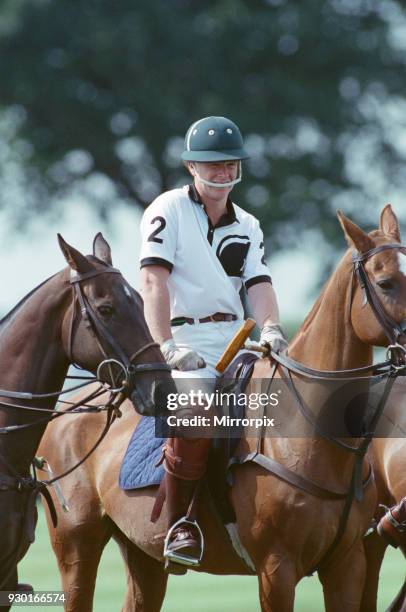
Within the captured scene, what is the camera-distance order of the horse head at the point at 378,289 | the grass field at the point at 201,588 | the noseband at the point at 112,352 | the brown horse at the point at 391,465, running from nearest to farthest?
the noseband at the point at 112,352 → the horse head at the point at 378,289 → the brown horse at the point at 391,465 → the grass field at the point at 201,588

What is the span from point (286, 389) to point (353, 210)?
17994 mm

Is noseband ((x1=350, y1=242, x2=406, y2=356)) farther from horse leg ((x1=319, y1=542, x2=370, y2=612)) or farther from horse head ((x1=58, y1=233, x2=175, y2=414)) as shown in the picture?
horse leg ((x1=319, y1=542, x2=370, y2=612))

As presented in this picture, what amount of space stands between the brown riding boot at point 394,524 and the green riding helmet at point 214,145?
7.10ft

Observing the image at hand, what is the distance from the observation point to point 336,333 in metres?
6.19

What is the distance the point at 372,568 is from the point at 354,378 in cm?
233

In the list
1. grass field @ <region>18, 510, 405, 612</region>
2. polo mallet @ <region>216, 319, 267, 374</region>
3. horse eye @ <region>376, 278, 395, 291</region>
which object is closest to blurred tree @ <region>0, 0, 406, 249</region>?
grass field @ <region>18, 510, 405, 612</region>

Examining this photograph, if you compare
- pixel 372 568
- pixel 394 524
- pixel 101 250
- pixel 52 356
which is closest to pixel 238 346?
pixel 101 250

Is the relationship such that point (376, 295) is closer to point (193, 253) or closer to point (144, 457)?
point (193, 253)

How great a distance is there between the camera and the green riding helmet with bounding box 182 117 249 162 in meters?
6.74

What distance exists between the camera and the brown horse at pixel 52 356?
5836mm

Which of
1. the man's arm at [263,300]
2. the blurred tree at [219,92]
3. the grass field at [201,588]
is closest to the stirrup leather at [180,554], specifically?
the man's arm at [263,300]

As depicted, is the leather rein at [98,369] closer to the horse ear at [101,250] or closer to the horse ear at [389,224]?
the horse ear at [101,250]

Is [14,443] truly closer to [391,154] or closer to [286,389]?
[286,389]

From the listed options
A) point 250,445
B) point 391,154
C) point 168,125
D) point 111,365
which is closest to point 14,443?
point 111,365
